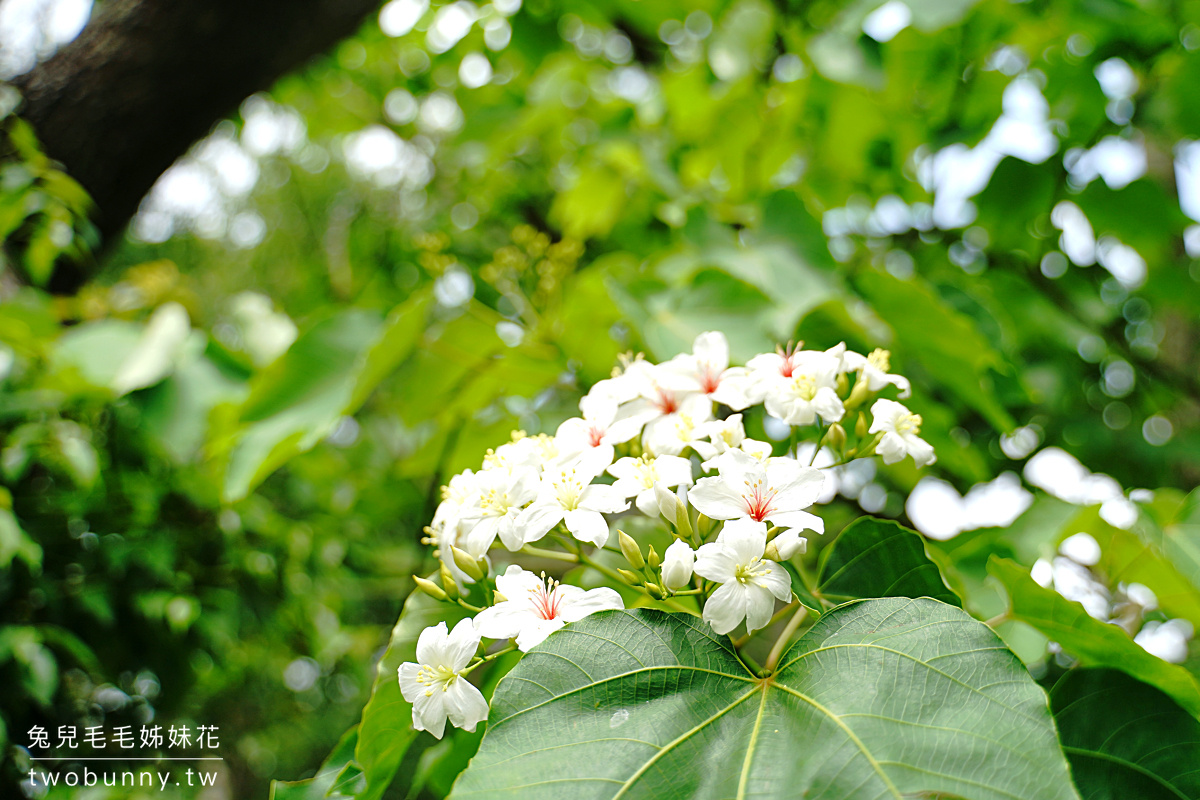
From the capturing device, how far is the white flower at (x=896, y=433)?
0.58 meters

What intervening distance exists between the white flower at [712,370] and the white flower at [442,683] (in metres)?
0.28

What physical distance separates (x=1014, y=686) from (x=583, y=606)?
27 centimetres

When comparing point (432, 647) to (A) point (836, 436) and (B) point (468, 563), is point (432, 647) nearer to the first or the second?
(B) point (468, 563)

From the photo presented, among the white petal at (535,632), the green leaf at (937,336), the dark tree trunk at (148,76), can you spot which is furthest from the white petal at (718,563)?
the dark tree trunk at (148,76)

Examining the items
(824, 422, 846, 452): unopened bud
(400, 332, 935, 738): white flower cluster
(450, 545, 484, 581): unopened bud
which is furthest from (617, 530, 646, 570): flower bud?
(824, 422, 846, 452): unopened bud

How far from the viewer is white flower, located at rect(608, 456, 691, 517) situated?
518mm

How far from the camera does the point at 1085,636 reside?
0.60m

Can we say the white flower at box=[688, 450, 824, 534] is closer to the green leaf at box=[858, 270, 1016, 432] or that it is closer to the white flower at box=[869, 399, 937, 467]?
the white flower at box=[869, 399, 937, 467]

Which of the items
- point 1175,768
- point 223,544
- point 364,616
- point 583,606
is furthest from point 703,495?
point 364,616

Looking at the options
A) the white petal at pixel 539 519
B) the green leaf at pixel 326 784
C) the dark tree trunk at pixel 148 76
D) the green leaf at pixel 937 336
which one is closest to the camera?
the white petal at pixel 539 519

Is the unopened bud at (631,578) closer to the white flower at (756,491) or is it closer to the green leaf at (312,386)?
the white flower at (756,491)

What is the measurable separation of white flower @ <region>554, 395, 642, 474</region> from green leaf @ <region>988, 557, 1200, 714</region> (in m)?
0.33

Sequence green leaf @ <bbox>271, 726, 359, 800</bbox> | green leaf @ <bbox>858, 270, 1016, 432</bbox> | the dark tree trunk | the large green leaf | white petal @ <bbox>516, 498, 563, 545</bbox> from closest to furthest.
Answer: the large green leaf, white petal @ <bbox>516, 498, 563, 545</bbox>, green leaf @ <bbox>271, 726, 359, 800</bbox>, green leaf @ <bbox>858, 270, 1016, 432</bbox>, the dark tree trunk

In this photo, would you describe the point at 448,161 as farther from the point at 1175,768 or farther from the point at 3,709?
the point at 1175,768
